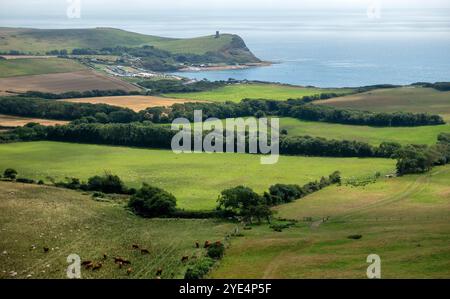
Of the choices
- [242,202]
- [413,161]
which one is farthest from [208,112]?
[242,202]

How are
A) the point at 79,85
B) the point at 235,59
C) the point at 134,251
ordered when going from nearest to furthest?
the point at 134,251 → the point at 79,85 → the point at 235,59

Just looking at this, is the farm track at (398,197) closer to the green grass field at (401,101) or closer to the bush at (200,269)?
the bush at (200,269)

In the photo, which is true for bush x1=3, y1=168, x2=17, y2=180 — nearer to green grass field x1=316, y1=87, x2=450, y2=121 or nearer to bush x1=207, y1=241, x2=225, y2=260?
bush x1=207, y1=241, x2=225, y2=260

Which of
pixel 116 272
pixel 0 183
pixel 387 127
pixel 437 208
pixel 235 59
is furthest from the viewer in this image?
pixel 235 59

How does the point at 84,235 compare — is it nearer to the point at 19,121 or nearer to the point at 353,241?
the point at 353,241

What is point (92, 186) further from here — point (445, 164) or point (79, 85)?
point (79, 85)

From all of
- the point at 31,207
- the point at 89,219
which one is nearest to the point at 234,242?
the point at 89,219
